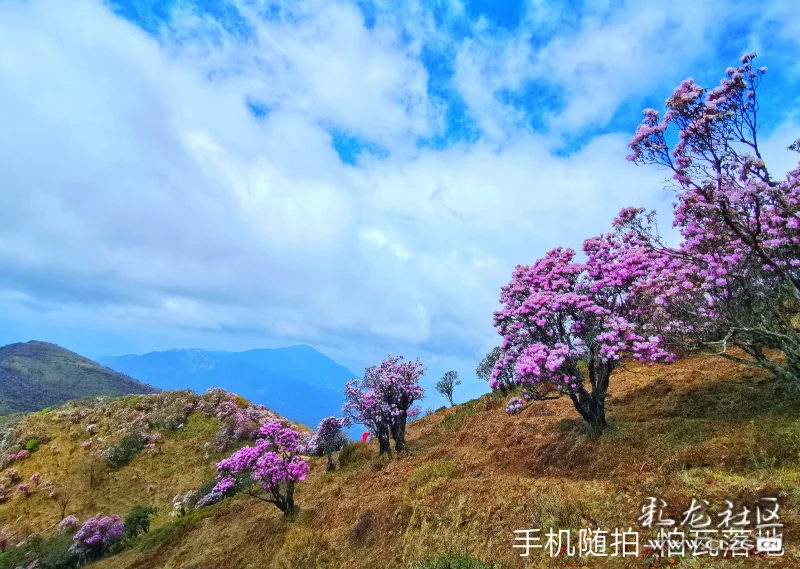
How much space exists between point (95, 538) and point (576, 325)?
27.2 m

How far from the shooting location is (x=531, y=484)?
38.0 feet

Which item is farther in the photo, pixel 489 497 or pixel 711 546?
pixel 489 497

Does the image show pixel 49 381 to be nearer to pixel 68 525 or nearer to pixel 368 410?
pixel 68 525

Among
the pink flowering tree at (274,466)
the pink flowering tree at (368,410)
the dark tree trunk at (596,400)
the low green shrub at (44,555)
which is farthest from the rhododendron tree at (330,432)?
the dark tree trunk at (596,400)

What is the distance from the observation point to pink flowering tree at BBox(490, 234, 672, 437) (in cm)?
1220

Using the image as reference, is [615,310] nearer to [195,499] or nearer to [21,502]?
[195,499]

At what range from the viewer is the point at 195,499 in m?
27.3

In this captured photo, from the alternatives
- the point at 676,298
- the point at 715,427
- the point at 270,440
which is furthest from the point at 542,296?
the point at 270,440

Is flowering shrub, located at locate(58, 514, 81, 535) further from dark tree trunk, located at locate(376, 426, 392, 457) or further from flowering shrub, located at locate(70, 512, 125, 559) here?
dark tree trunk, located at locate(376, 426, 392, 457)

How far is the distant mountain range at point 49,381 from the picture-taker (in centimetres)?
11938

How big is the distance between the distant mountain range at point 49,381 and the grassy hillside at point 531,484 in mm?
130607

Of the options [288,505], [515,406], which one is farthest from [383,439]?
[515,406]

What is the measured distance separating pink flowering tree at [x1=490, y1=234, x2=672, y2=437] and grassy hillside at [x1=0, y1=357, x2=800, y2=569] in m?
2.10

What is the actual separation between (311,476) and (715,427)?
69.7ft
